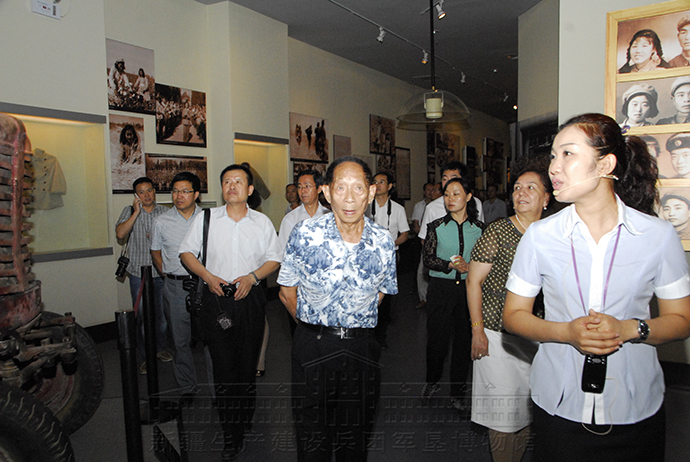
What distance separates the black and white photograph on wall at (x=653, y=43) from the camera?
3473mm

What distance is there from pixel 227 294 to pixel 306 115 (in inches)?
271

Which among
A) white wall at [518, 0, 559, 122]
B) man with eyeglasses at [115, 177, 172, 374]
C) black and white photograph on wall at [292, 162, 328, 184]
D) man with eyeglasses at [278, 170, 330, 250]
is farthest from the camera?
black and white photograph on wall at [292, 162, 328, 184]

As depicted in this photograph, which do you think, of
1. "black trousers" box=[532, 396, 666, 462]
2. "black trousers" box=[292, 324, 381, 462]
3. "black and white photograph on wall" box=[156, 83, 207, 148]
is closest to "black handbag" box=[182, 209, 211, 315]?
"black trousers" box=[292, 324, 381, 462]

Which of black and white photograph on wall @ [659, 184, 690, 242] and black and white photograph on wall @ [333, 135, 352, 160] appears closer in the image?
black and white photograph on wall @ [659, 184, 690, 242]

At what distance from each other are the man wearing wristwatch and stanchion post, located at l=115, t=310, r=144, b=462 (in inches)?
Result: 38.4

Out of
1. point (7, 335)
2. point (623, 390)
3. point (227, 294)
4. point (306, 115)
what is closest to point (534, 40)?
point (306, 115)

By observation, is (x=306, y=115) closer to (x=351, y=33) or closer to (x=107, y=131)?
(x=351, y=33)

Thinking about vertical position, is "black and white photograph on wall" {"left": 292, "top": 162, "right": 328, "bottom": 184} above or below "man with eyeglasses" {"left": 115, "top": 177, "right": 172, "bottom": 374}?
above

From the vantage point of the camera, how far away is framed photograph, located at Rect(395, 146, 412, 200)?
12.6m

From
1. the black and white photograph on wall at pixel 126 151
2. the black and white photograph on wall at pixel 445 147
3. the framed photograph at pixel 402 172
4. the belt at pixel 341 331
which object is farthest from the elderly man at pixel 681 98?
the black and white photograph on wall at pixel 445 147

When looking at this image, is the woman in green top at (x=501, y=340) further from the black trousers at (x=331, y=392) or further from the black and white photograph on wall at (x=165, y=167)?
the black and white photograph on wall at (x=165, y=167)

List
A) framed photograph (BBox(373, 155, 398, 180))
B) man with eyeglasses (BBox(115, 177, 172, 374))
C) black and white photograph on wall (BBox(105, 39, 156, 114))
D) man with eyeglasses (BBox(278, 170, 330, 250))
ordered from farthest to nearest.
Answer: framed photograph (BBox(373, 155, 398, 180)) → black and white photograph on wall (BBox(105, 39, 156, 114)) → man with eyeglasses (BBox(115, 177, 172, 374)) → man with eyeglasses (BBox(278, 170, 330, 250))

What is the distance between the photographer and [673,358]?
13.3 feet

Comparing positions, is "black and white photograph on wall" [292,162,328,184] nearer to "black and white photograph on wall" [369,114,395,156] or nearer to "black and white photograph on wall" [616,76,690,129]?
"black and white photograph on wall" [369,114,395,156]
